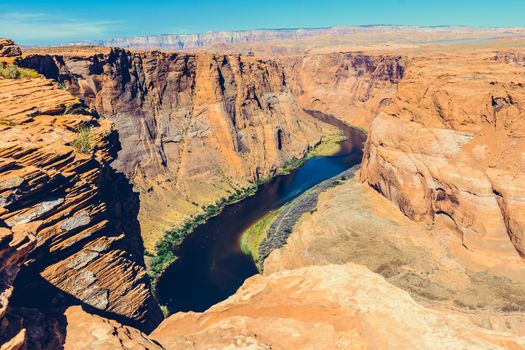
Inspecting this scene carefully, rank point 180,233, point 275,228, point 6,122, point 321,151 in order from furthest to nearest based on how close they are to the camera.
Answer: point 321,151
point 180,233
point 275,228
point 6,122

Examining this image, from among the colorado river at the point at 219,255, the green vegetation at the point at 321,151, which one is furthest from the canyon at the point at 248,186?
the colorado river at the point at 219,255

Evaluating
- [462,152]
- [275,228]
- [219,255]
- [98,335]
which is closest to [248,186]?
[275,228]

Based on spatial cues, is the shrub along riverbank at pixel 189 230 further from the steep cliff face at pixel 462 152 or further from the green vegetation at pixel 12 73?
the green vegetation at pixel 12 73

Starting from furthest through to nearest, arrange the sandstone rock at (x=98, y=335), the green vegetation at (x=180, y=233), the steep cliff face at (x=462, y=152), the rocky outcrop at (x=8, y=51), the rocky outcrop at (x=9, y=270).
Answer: the green vegetation at (x=180, y=233)
the steep cliff face at (x=462, y=152)
the rocky outcrop at (x=8, y=51)
the sandstone rock at (x=98, y=335)
the rocky outcrop at (x=9, y=270)

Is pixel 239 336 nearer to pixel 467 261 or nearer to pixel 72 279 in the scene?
pixel 72 279

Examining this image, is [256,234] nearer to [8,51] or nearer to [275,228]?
[275,228]

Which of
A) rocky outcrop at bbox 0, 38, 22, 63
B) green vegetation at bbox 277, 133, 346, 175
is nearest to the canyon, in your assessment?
rocky outcrop at bbox 0, 38, 22, 63

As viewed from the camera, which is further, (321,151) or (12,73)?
(321,151)
